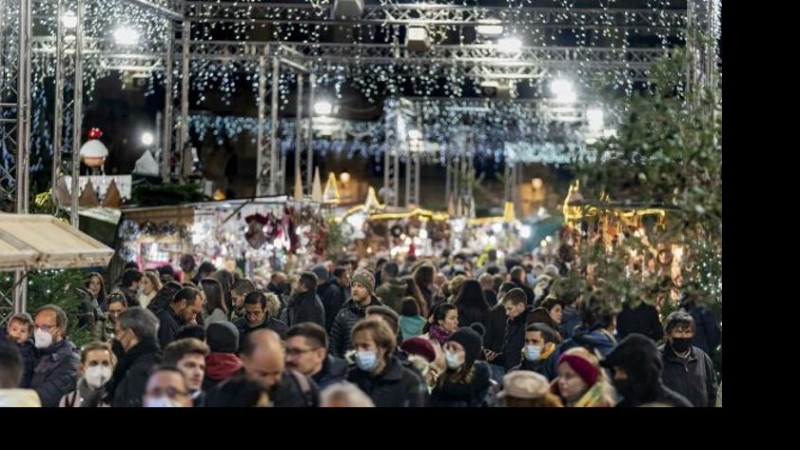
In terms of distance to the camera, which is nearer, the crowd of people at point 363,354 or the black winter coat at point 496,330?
the crowd of people at point 363,354

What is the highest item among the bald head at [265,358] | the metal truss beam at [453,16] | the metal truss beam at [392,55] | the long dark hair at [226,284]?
the metal truss beam at [453,16]

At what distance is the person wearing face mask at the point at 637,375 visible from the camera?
8.66 m

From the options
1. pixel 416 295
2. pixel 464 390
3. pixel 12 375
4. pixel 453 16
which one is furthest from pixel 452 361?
pixel 453 16

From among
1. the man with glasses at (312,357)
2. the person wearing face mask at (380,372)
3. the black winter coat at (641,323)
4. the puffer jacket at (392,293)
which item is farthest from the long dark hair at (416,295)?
the man with glasses at (312,357)

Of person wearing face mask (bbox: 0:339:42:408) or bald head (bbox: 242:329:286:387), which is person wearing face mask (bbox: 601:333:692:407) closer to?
bald head (bbox: 242:329:286:387)

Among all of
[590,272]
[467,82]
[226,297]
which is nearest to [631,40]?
[467,82]

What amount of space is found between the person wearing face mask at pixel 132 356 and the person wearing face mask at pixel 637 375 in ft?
8.36

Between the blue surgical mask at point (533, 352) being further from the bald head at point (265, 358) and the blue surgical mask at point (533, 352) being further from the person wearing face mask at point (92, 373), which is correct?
the bald head at point (265, 358)

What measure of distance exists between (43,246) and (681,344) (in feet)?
14.7

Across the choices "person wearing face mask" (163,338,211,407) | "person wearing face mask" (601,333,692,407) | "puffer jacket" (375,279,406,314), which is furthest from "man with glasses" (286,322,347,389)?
"puffer jacket" (375,279,406,314)

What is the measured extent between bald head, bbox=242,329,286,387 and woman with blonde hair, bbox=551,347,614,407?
146 centimetres

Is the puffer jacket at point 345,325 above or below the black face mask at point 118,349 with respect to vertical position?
below

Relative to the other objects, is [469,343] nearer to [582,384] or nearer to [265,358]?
[582,384]
